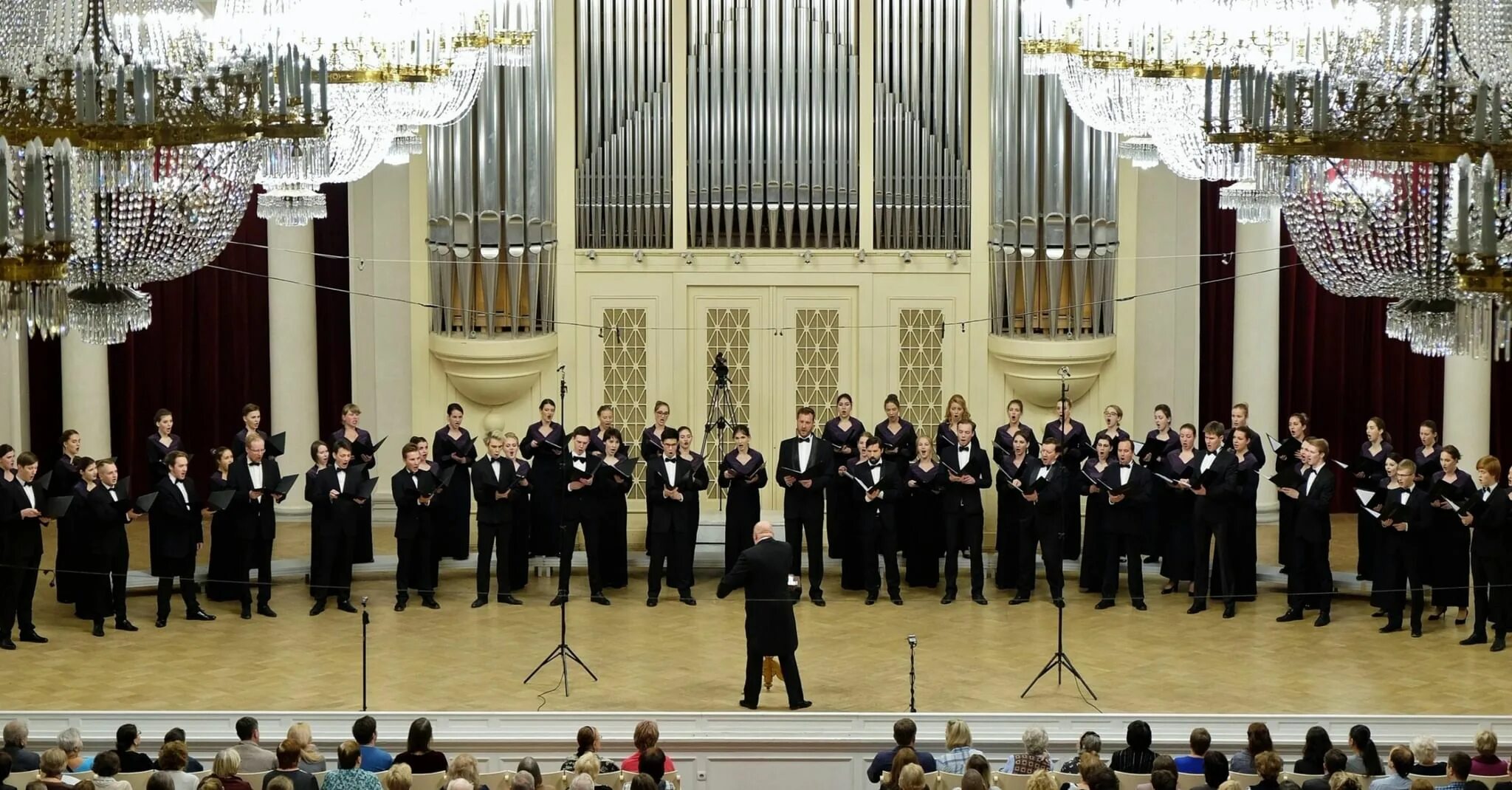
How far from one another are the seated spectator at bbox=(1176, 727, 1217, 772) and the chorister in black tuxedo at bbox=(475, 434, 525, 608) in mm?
5234

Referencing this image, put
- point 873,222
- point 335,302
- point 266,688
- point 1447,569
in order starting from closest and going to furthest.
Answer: point 266,688, point 1447,569, point 873,222, point 335,302

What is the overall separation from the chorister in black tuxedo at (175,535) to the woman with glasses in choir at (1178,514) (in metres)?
5.72

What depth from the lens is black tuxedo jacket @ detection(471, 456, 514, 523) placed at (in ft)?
42.8

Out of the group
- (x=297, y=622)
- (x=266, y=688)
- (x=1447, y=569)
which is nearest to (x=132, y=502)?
(x=297, y=622)

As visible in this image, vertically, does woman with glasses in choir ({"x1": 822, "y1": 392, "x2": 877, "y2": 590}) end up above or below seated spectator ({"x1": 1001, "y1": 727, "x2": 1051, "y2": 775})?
above

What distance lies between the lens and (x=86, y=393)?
14.8 metres

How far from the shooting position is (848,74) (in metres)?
14.4

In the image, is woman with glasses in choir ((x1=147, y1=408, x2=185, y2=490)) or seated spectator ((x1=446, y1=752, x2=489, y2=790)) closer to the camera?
seated spectator ((x1=446, y1=752, x2=489, y2=790))

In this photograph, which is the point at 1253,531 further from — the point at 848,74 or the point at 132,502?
the point at 132,502

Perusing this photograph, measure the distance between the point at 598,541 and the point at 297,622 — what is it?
183cm

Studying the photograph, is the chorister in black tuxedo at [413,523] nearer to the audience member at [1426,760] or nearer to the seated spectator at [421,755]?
the seated spectator at [421,755]

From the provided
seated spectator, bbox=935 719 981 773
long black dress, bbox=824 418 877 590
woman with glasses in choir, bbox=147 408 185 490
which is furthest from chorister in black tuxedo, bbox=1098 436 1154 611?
woman with glasses in choir, bbox=147 408 185 490

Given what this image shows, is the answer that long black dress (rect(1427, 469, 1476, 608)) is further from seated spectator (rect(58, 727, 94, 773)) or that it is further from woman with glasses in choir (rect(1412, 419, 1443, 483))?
seated spectator (rect(58, 727, 94, 773))

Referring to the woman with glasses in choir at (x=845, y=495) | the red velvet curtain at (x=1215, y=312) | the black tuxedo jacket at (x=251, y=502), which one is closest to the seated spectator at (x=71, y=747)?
the black tuxedo jacket at (x=251, y=502)
